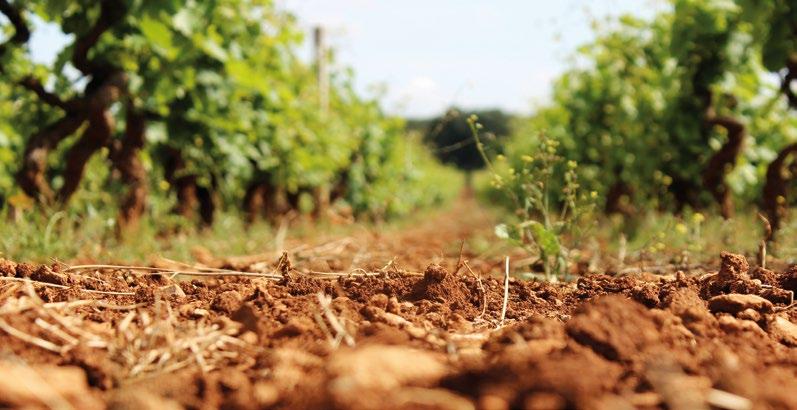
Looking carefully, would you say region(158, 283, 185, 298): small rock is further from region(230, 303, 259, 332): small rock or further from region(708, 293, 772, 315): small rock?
region(708, 293, 772, 315): small rock

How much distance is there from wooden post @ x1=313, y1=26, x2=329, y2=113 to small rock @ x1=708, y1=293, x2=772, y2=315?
10655mm

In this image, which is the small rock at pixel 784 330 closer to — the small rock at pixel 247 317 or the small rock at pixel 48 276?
the small rock at pixel 247 317

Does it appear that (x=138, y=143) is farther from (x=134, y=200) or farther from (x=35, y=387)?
(x=35, y=387)

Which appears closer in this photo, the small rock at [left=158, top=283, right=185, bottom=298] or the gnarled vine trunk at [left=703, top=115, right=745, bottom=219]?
the small rock at [left=158, top=283, right=185, bottom=298]

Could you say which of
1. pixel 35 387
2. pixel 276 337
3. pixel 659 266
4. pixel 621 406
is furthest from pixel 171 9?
pixel 621 406

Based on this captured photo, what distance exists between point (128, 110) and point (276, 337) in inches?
219

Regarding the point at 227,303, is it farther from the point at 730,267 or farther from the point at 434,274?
the point at 730,267

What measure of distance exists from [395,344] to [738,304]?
1.27 meters

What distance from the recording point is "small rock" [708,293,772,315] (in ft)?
8.11

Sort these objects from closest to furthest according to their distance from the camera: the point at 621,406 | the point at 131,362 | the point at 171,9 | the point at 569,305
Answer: the point at 621,406
the point at 131,362
the point at 569,305
the point at 171,9

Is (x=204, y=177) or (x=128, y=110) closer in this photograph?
(x=128, y=110)

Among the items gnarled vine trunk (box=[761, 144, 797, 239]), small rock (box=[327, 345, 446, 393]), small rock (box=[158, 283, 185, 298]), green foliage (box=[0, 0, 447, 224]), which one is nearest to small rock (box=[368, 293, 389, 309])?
small rock (box=[158, 283, 185, 298])

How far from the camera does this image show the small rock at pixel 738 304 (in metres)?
2.47

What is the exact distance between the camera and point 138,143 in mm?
7039
